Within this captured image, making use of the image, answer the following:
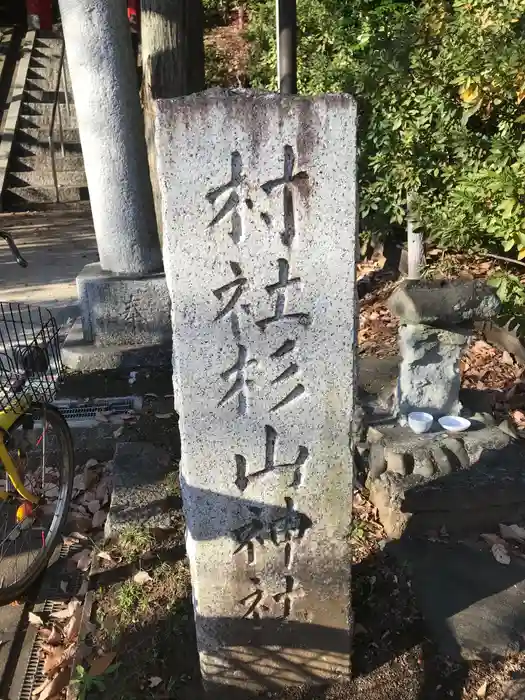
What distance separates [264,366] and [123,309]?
362 centimetres

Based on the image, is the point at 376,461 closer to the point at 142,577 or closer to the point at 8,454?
the point at 142,577

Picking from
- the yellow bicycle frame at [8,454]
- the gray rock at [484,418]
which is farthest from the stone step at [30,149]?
the gray rock at [484,418]

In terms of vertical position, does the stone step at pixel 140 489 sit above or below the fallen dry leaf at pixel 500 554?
above

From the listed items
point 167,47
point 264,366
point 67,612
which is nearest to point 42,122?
point 167,47

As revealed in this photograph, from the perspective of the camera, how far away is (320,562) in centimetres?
246

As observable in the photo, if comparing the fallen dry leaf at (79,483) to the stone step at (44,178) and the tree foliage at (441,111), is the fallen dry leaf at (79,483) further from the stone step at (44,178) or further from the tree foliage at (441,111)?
the stone step at (44,178)

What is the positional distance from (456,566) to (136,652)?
1.60 metres

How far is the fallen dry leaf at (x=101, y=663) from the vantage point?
2695mm

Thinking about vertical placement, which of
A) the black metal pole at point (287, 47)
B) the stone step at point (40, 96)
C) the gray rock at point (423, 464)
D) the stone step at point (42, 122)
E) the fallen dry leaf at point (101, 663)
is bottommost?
the fallen dry leaf at point (101, 663)

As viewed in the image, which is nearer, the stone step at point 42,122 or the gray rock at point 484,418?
the gray rock at point 484,418

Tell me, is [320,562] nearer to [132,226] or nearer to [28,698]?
[28,698]

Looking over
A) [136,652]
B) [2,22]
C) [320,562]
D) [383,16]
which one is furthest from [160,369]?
[2,22]

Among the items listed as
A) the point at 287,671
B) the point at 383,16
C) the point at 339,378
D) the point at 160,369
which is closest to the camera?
the point at 339,378

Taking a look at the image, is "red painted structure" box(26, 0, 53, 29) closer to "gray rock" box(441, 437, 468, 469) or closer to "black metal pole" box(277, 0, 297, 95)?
"black metal pole" box(277, 0, 297, 95)
